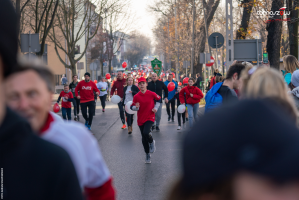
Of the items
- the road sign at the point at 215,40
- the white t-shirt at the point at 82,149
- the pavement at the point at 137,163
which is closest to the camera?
the white t-shirt at the point at 82,149

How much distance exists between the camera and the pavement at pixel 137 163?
6262 mm

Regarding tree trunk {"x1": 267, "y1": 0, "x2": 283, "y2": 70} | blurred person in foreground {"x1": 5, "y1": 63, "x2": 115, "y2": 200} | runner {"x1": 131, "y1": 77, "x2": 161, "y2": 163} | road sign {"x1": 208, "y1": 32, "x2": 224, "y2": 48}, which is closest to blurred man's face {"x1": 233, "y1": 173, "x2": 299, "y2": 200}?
blurred person in foreground {"x1": 5, "y1": 63, "x2": 115, "y2": 200}

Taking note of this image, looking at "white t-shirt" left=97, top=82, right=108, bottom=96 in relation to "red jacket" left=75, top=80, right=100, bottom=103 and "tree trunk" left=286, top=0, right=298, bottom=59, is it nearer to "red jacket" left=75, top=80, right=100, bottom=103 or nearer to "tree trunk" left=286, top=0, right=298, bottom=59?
"red jacket" left=75, top=80, right=100, bottom=103

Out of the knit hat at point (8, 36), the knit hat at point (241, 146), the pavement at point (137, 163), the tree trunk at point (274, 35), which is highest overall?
the tree trunk at point (274, 35)

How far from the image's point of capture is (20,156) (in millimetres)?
1053

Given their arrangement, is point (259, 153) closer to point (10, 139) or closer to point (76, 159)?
point (10, 139)

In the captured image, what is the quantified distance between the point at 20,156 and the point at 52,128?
2.20 ft

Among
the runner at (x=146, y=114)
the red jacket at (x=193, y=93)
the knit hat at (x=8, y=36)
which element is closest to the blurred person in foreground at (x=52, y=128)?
the knit hat at (x=8, y=36)

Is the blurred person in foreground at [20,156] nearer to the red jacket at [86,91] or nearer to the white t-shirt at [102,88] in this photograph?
the red jacket at [86,91]

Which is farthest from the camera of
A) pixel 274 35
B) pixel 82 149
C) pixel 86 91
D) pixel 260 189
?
pixel 86 91

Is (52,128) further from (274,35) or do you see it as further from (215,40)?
(215,40)

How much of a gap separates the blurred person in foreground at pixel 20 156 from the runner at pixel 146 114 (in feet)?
24.2

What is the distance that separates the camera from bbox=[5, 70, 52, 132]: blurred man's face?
1634 mm

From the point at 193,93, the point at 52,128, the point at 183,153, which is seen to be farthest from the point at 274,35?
the point at 183,153
